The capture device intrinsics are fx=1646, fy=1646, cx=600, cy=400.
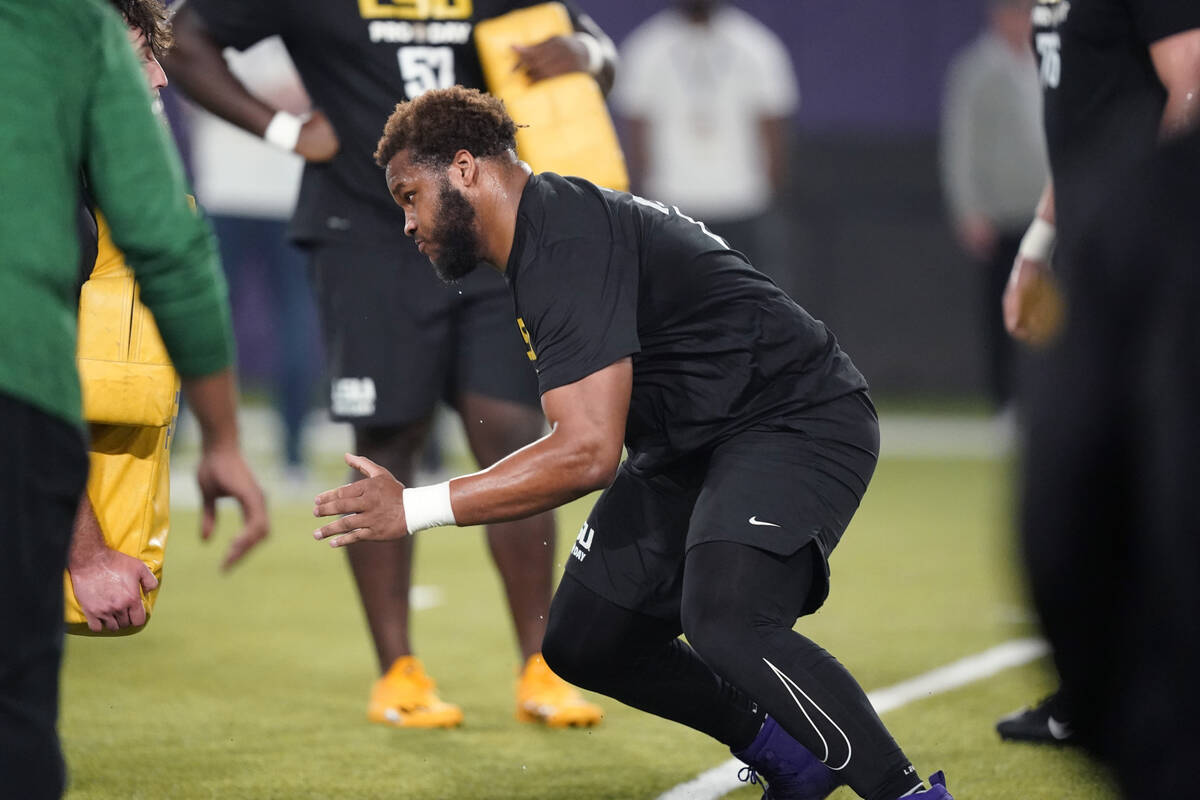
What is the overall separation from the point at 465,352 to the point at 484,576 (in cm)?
227

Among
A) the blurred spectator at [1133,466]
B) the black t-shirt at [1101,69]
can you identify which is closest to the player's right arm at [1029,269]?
the black t-shirt at [1101,69]

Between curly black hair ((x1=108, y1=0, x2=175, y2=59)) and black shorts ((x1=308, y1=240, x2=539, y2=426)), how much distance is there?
50.0 inches

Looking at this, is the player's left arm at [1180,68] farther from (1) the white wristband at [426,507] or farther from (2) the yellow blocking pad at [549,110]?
(1) the white wristband at [426,507]

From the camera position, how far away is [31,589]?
2.25 metres

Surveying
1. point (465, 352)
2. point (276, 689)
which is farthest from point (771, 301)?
point (276, 689)

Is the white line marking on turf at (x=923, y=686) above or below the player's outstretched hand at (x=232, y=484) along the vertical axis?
below

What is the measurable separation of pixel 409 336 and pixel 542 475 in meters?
1.61

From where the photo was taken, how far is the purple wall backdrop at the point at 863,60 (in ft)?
47.9

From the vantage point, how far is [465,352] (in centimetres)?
476

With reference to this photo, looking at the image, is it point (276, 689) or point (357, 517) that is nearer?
point (357, 517)

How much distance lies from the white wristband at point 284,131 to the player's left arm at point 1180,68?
240cm

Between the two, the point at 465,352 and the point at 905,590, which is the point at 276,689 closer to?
the point at 465,352

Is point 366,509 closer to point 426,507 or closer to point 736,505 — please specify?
point 426,507

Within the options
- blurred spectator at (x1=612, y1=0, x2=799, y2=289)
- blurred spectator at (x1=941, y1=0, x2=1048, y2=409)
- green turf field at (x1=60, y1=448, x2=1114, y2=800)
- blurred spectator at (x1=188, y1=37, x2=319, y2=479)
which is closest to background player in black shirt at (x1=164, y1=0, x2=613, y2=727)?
green turf field at (x1=60, y1=448, x2=1114, y2=800)
